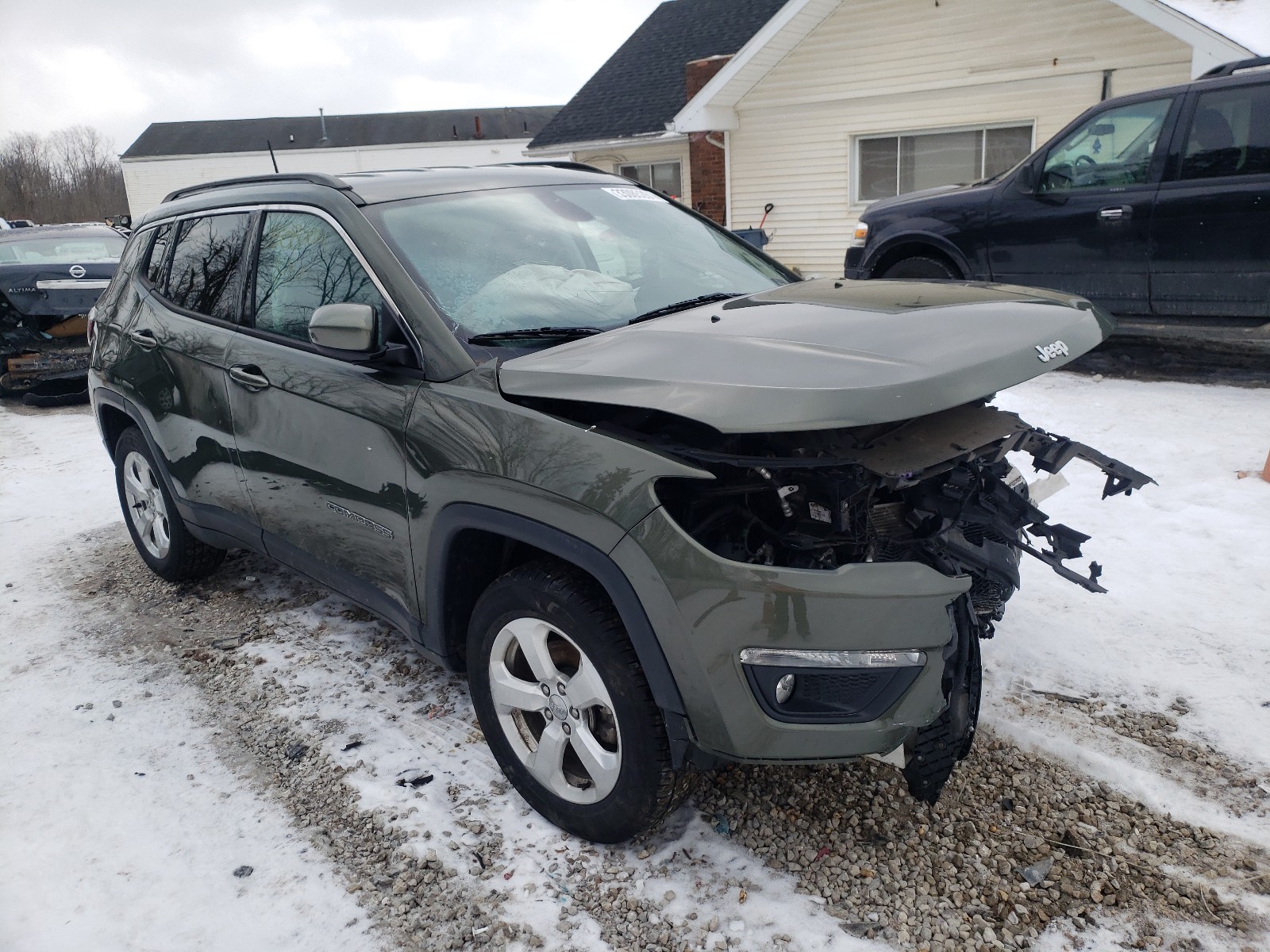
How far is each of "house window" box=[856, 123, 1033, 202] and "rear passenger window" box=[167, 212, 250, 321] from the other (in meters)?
10.7

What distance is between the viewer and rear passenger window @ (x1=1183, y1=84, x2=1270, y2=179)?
679 centimetres

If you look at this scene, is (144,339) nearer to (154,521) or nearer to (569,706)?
(154,521)

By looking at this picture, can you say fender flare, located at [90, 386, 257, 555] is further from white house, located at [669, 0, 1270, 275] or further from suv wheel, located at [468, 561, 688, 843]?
white house, located at [669, 0, 1270, 275]

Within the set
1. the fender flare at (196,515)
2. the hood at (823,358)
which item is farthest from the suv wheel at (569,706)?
the fender flare at (196,515)

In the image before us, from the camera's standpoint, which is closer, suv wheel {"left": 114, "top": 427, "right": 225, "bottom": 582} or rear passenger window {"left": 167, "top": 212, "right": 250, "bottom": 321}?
rear passenger window {"left": 167, "top": 212, "right": 250, "bottom": 321}

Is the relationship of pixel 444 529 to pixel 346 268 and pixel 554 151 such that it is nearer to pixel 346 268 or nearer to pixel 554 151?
pixel 346 268

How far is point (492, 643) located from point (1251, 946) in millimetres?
2128

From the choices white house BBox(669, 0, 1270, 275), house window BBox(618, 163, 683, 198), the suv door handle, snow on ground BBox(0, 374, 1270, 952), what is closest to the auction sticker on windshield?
the suv door handle

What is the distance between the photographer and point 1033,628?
387cm

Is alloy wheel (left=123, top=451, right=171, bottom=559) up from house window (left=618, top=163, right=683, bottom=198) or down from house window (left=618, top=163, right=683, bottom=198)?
down

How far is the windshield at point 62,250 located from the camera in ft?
→ 32.8

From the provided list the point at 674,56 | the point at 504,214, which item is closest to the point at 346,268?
the point at 504,214

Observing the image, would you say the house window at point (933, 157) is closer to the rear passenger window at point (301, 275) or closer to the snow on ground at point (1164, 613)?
the snow on ground at point (1164, 613)

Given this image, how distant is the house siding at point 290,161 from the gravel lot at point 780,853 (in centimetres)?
4555
